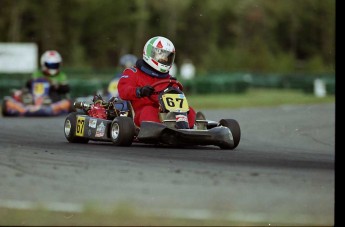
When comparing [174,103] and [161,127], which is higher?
[174,103]

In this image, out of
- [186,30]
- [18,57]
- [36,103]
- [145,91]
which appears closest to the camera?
[145,91]

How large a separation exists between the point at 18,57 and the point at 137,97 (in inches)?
1111

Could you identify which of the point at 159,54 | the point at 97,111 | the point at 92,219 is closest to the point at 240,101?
the point at 97,111

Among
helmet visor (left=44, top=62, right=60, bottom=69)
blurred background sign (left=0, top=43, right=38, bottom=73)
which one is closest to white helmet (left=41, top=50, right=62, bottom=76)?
helmet visor (left=44, top=62, right=60, bottom=69)

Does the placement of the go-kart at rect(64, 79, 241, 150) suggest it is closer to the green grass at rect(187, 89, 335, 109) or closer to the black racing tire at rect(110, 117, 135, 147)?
the black racing tire at rect(110, 117, 135, 147)

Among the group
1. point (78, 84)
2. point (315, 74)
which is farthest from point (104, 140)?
point (315, 74)

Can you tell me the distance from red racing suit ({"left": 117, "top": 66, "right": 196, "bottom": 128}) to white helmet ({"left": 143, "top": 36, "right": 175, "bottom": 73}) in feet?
0.57

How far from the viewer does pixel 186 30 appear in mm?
26703

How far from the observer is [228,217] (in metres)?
5.05

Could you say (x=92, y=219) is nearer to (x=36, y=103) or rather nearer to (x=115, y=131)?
(x=115, y=131)

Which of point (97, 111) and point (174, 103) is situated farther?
point (97, 111)

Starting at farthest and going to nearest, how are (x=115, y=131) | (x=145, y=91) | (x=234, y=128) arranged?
(x=234, y=128) → (x=115, y=131) → (x=145, y=91)

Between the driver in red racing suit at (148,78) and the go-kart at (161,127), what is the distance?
8cm

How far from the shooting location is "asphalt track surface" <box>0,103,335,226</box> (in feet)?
18.0
